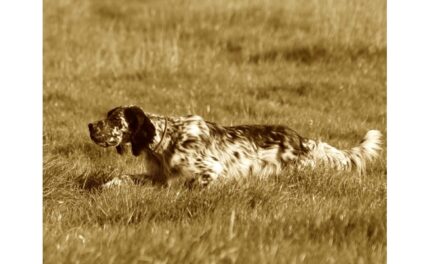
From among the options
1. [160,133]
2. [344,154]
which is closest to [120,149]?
[160,133]

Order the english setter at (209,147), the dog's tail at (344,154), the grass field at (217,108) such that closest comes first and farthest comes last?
the grass field at (217,108) → the english setter at (209,147) → the dog's tail at (344,154)

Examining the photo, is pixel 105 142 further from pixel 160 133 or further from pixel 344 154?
pixel 344 154

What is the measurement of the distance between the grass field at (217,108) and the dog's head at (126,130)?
0.17 metres

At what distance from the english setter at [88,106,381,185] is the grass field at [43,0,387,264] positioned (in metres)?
0.17

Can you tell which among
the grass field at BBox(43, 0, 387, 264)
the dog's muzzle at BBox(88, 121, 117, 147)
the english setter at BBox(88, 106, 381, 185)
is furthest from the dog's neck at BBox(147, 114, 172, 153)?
the dog's muzzle at BBox(88, 121, 117, 147)

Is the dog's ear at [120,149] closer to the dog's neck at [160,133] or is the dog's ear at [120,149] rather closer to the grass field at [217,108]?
the grass field at [217,108]

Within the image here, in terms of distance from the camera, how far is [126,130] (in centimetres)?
624

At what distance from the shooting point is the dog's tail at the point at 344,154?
21.5ft

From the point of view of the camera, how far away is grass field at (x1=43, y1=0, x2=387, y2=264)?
211 inches

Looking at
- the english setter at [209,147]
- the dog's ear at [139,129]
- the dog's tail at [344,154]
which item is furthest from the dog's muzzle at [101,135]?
the dog's tail at [344,154]

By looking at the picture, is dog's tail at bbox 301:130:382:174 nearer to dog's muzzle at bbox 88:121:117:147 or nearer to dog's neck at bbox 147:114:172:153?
dog's neck at bbox 147:114:172:153

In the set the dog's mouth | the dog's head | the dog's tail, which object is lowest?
the dog's tail

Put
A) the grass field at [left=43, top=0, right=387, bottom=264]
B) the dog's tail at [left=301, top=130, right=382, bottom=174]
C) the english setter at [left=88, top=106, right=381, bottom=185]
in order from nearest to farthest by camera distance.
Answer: the grass field at [left=43, top=0, right=387, bottom=264] → the english setter at [left=88, top=106, right=381, bottom=185] → the dog's tail at [left=301, top=130, right=382, bottom=174]
